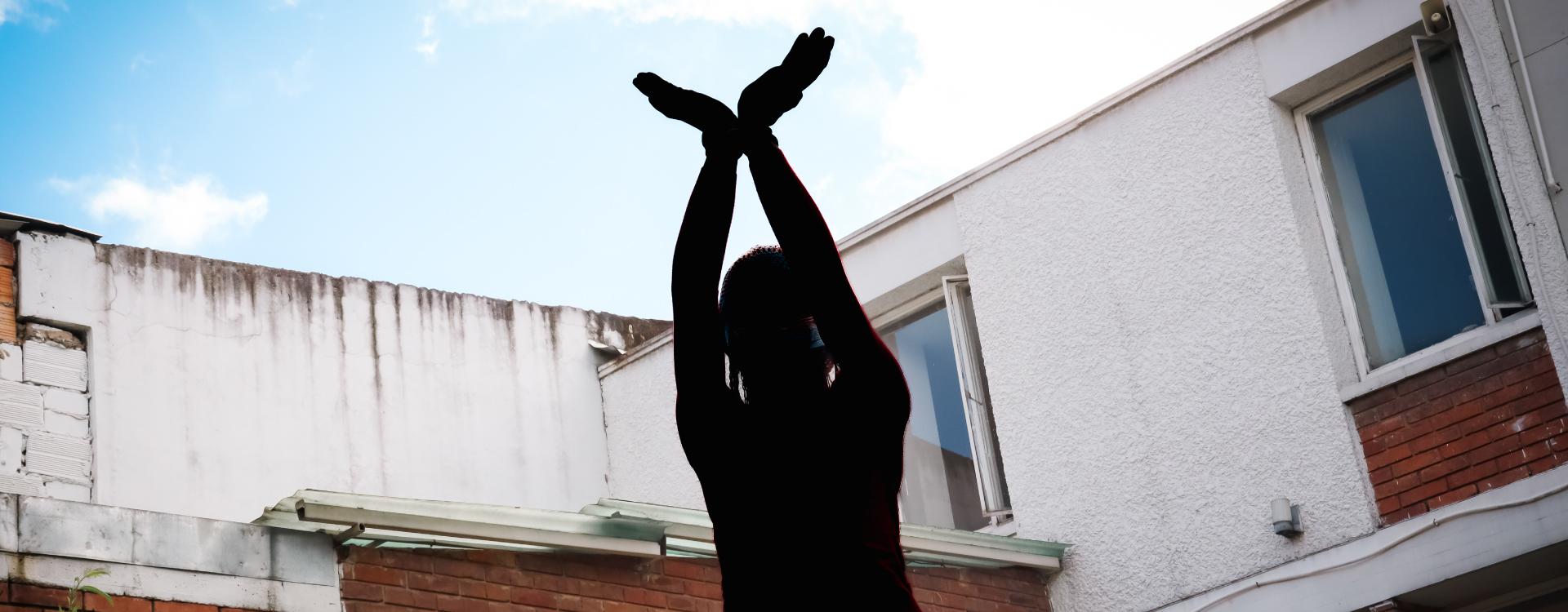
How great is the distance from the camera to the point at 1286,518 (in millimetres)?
7750

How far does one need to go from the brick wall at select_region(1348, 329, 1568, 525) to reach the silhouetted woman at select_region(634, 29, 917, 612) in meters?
5.27

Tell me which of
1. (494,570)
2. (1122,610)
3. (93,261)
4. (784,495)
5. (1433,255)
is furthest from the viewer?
(93,261)

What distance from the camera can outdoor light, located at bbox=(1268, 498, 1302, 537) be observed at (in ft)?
25.4

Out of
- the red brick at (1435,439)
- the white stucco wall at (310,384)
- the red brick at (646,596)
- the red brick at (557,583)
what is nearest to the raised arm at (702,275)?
the red brick at (557,583)

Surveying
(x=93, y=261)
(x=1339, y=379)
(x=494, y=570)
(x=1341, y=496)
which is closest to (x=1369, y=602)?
(x=1341, y=496)

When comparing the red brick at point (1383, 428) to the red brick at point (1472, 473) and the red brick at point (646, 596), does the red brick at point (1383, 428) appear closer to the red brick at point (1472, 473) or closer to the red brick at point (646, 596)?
the red brick at point (1472, 473)

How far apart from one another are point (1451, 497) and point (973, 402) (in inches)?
118

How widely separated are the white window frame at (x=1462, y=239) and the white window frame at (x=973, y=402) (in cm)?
228

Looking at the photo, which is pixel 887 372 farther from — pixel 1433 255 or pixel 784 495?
pixel 1433 255

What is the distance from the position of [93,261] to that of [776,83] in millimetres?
9305

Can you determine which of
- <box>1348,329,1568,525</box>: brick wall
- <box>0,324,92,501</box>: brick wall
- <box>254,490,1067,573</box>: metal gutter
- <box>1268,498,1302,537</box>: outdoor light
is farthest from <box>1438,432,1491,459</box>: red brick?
<box>0,324,92,501</box>: brick wall

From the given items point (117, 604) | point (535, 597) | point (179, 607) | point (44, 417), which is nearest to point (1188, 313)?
point (535, 597)

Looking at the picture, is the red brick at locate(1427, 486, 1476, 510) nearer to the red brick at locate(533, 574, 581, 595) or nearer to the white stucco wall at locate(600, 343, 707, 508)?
the red brick at locate(533, 574, 581, 595)

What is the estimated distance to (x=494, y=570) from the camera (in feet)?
22.2
